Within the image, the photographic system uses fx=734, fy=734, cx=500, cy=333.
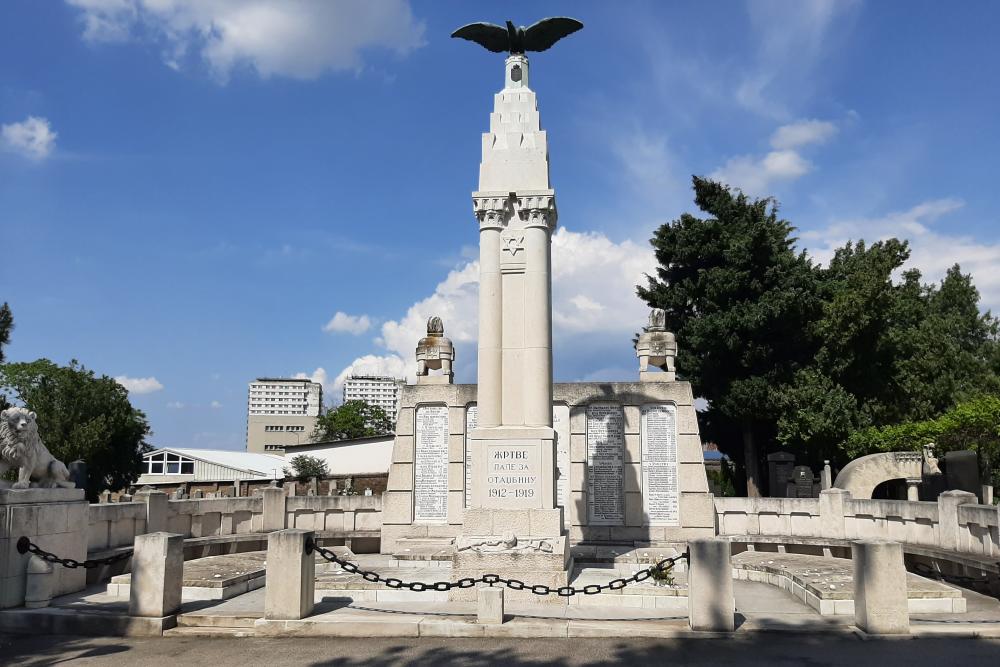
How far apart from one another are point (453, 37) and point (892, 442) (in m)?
19.8

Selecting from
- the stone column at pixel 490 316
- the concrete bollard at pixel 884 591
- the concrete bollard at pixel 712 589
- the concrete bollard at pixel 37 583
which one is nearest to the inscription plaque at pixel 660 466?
the stone column at pixel 490 316

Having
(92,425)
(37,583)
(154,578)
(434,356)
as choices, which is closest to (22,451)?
(37,583)

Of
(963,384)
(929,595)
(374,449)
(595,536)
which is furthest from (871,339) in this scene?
(374,449)

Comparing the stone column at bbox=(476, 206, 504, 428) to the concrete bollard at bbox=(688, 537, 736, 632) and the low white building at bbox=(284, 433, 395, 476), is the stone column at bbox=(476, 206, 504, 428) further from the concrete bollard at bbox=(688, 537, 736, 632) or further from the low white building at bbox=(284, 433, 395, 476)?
the low white building at bbox=(284, 433, 395, 476)

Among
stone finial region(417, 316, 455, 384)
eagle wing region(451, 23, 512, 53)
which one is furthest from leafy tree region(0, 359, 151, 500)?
eagle wing region(451, 23, 512, 53)

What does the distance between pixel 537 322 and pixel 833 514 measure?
914 cm

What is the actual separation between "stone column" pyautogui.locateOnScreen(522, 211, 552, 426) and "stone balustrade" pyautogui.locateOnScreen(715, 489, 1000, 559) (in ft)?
23.1

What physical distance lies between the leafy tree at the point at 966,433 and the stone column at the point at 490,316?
14788 millimetres

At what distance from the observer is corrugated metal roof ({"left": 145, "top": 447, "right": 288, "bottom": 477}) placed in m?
54.4

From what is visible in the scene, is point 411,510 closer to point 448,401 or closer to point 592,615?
point 448,401

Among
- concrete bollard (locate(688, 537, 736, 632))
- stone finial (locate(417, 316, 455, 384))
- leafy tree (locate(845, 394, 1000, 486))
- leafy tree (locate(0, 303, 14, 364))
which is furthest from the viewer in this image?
leafy tree (locate(0, 303, 14, 364))

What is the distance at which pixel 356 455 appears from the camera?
1955 inches

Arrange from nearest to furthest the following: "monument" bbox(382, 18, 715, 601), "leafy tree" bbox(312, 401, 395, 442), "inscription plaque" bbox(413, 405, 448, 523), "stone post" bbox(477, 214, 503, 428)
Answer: "monument" bbox(382, 18, 715, 601) < "stone post" bbox(477, 214, 503, 428) < "inscription plaque" bbox(413, 405, 448, 523) < "leafy tree" bbox(312, 401, 395, 442)

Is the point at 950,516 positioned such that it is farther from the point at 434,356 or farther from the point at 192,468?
the point at 192,468
